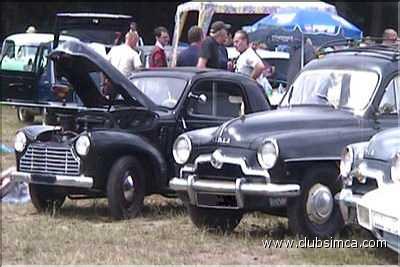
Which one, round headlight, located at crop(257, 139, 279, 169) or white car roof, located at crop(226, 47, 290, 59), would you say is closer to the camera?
round headlight, located at crop(257, 139, 279, 169)

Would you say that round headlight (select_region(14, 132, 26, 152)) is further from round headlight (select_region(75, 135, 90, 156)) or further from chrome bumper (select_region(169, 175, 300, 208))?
chrome bumper (select_region(169, 175, 300, 208))

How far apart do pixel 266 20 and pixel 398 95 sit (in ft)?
29.2

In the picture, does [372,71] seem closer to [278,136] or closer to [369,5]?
[278,136]

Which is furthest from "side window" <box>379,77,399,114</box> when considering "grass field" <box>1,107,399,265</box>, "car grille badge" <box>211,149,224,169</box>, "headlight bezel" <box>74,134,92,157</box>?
"headlight bezel" <box>74,134,92,157</box>

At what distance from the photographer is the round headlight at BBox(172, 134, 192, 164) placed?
9.33 m

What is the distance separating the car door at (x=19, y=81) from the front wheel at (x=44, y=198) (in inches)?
287

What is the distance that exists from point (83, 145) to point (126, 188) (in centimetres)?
66

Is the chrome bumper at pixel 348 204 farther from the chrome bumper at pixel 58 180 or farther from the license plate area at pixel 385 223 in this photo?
the chrome bumper at pixel 58 180

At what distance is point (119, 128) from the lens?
34.2ft

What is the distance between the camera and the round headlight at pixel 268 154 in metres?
8.43

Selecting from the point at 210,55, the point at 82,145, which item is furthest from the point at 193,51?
the point at 82,145

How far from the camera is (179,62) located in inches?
562

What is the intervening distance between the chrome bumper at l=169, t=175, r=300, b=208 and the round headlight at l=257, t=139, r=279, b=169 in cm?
18

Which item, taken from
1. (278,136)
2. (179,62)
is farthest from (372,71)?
(179,62)
